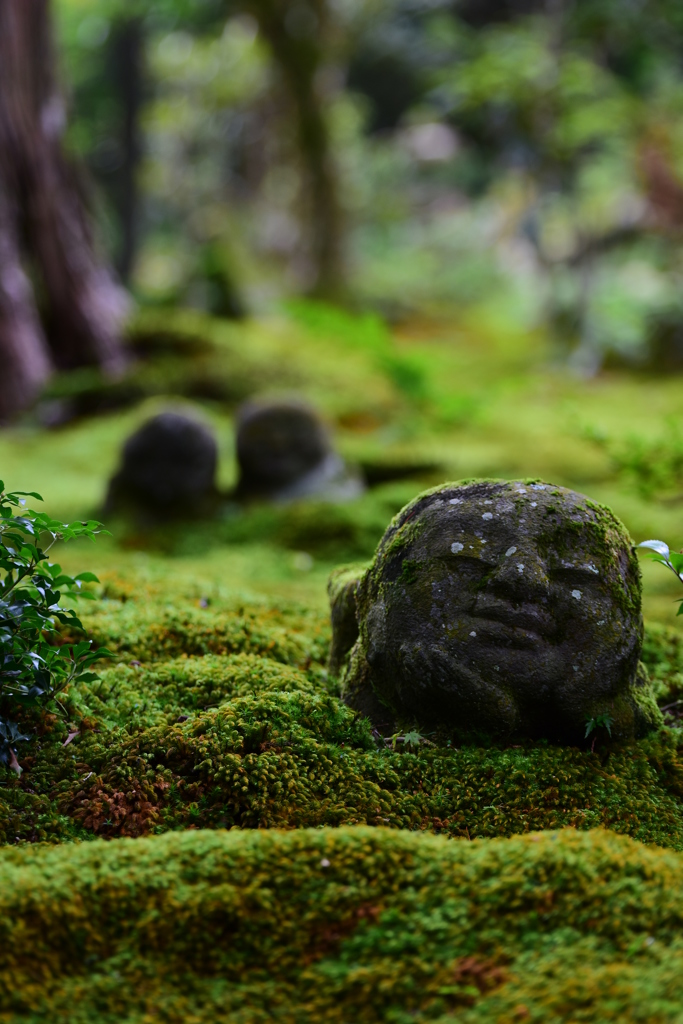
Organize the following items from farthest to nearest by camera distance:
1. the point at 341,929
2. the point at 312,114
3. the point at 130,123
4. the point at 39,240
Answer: the point at 130,123
the point at 312,114
the point at 39,240
the point at 341,929

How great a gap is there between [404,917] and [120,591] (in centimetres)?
262

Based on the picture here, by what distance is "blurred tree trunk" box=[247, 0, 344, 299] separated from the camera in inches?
619

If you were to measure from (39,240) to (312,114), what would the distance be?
7.31 meters

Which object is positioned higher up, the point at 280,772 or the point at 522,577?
the point at 522,577

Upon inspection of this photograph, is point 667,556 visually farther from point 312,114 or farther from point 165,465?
point 312,114

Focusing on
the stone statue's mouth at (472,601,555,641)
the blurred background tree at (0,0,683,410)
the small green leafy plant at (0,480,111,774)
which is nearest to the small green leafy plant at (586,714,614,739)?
the stone statue's mouth at (472,601,555,641)

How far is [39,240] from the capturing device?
1162cm

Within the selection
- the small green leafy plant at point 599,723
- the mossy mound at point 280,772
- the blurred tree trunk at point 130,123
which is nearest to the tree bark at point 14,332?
the mossy mound at point 280,772

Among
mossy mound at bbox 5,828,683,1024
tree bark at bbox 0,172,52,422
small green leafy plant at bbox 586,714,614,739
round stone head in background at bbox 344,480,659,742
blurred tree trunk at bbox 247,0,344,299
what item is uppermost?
blurred tree trunk at bbox 247,0,344,299

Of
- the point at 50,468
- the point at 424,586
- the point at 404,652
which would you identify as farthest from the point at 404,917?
the point at 50,468

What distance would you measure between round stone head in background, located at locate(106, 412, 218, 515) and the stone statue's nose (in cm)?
453

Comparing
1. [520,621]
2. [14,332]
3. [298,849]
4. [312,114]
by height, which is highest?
[312,114]

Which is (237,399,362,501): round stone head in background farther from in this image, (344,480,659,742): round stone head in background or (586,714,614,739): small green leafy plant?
(586,714,614,739): small green leafy plant

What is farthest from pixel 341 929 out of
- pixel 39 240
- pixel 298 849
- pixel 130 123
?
pixel 130 123
